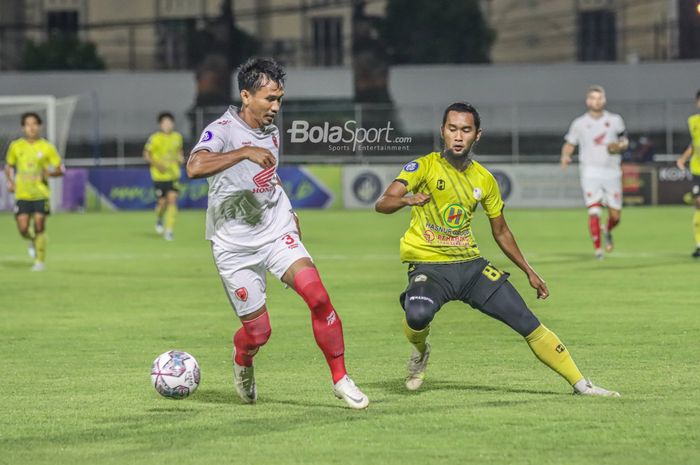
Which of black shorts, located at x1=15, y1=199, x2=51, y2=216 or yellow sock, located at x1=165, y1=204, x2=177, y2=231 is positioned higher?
black shorts, located at x1=15, y1=199, x2=51, y2=216

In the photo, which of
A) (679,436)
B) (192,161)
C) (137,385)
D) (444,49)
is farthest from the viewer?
(444,49)

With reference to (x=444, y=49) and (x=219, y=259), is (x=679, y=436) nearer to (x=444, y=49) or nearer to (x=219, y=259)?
(x=219, y=259)

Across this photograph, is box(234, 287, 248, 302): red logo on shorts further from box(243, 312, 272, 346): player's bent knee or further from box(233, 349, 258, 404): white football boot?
box(233, 349, 258, 404): white football boot

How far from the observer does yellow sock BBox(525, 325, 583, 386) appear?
29.3ft

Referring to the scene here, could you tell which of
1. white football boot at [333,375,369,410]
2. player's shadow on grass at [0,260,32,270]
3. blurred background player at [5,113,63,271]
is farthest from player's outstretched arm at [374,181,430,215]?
player's shadow on grass at [0,260,32,270]

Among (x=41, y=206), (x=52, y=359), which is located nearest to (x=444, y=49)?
(x=41, y=206)

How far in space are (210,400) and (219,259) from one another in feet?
2.97

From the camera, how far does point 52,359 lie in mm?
11430

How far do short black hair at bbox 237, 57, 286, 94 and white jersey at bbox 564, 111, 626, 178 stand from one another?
42.2ft

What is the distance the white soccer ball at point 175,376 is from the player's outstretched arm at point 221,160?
143cm

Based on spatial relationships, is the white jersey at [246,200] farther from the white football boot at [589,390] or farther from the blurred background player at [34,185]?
the blurred background player at [34,185]

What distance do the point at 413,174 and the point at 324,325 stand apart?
111 centimetres

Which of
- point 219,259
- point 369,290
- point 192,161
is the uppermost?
point 192,161

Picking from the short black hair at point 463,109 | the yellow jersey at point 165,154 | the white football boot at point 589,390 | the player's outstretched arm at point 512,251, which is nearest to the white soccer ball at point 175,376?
the player's outstretched arm at point 512,251
